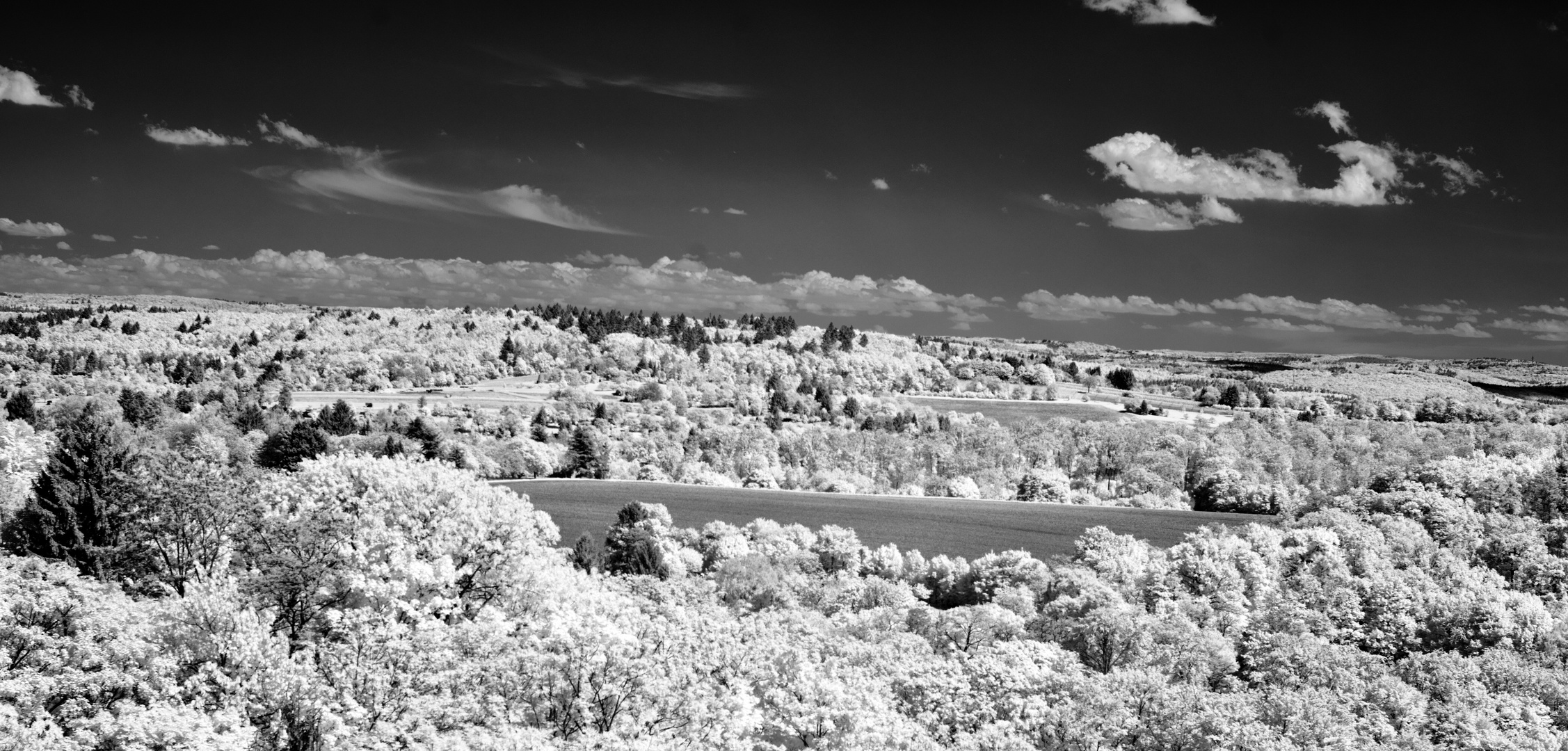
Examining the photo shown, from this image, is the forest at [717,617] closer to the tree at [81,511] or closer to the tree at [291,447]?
the tree at [81,511]

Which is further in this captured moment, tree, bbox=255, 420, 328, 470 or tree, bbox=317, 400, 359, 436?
tree, bbox=317, 400, 359, 436

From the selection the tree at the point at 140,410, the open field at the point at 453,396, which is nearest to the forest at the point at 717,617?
the tree at the point at 140,410

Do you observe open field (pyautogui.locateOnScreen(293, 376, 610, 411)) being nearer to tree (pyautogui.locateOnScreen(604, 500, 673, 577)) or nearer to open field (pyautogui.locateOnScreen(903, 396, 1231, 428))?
open field (pyautogui.locateOnScreen(903, 396, 1231, 428))

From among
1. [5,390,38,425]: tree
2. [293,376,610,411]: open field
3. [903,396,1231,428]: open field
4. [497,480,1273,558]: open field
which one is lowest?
[497,480,1273,558]: open field

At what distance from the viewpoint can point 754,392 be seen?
151500 mm

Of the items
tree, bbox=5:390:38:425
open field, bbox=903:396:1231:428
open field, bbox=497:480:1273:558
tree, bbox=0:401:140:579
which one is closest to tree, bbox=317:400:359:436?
tree, bbox=5:390:38:425

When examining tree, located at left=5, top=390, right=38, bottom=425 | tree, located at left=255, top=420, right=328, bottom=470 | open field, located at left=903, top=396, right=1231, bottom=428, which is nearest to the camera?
tree, located at left=255, top=420, right=328, bottom=470

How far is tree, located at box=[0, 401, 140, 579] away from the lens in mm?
32938

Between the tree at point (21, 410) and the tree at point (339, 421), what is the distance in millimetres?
24061

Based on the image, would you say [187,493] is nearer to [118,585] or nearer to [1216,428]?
[118,585]

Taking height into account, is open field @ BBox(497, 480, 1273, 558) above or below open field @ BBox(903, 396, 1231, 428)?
below

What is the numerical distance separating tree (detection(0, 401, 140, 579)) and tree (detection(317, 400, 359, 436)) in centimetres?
5934

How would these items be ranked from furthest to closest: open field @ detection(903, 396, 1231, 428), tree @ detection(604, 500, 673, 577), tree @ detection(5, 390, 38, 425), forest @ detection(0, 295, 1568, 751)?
open field @ detection(903, 396, 1231, 428) < tree @ detection(5, 390, 38, 425) < tree @ detection(604, 500, 673, 577) < forest @ detection(0, 295, 1568, 751)

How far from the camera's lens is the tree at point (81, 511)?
32.9 metres
